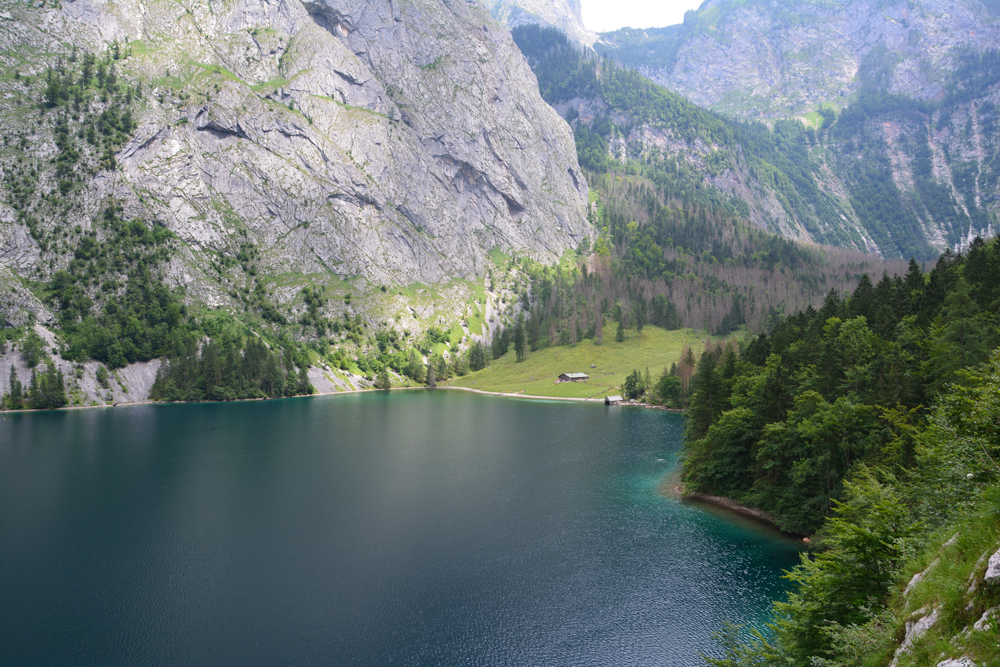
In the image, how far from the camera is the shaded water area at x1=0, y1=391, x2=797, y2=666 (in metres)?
40.3

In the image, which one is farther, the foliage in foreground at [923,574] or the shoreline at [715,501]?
the shoreline at [715,501]

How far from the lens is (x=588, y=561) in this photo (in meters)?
54.9

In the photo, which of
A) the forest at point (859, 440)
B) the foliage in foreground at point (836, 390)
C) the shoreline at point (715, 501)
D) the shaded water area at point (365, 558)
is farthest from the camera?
the shoreline at point (715, 501)

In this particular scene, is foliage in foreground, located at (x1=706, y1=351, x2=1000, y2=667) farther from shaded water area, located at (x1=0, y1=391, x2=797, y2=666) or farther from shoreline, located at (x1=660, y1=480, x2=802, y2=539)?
shoreline, located at (x1=660, y1=480, x2=802, y2=539)

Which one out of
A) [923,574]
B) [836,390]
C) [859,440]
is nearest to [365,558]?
[859,440]

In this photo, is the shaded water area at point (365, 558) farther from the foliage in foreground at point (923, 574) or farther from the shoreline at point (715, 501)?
the foliage in foreground at point (923, 574)

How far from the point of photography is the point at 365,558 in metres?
55.2

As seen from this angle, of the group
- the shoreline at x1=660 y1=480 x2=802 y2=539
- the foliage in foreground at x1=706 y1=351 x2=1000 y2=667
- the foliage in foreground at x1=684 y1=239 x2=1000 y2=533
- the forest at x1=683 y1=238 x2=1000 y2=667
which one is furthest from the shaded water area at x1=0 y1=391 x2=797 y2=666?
the foliage in foreground at x1=706 y1=351 x2=1000 y2=667

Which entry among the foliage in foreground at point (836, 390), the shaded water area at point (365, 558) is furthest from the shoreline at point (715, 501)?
the shaded water area at point (365, 558)

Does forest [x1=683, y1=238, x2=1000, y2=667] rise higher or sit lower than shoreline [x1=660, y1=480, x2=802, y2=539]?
higher

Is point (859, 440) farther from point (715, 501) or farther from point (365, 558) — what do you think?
point (365, 558)

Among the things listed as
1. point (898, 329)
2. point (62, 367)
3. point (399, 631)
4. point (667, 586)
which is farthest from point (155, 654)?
point (62, 367)

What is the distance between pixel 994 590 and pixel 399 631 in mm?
39197

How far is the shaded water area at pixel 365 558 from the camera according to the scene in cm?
→ 4032
